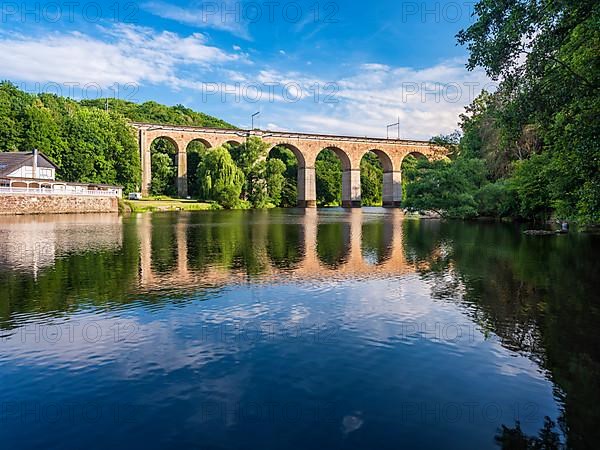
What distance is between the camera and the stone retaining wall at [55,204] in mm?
35531

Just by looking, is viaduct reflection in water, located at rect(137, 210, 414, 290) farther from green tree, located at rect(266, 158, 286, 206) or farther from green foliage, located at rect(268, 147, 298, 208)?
green foliage, located at rect(268, 147, 298, 208)

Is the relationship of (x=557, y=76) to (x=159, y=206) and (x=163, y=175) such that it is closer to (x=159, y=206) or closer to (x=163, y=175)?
(x=159, y=206)

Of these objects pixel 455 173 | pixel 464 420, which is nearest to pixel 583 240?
pixel 455 173

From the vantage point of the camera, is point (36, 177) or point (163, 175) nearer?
point (36, 177)

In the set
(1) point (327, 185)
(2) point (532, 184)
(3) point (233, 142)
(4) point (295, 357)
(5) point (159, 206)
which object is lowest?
(4) point (295, 357)

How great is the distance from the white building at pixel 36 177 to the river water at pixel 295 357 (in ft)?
104

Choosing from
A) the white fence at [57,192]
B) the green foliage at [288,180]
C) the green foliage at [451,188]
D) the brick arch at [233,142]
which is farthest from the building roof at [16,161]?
the green foliage at [288,180]

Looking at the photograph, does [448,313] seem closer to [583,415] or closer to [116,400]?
[583,415]

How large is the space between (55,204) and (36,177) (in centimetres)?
482

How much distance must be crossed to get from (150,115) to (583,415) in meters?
87.8

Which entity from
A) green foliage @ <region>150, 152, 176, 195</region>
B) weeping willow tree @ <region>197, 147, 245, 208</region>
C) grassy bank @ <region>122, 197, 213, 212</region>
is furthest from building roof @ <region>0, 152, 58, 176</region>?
green foliage @ <region>150, 152, 176, 195</region>

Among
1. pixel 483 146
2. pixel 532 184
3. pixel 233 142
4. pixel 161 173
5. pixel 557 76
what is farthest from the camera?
pixel 233 142

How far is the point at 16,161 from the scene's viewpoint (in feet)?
134

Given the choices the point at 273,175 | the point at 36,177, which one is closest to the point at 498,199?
the point at 36,177
